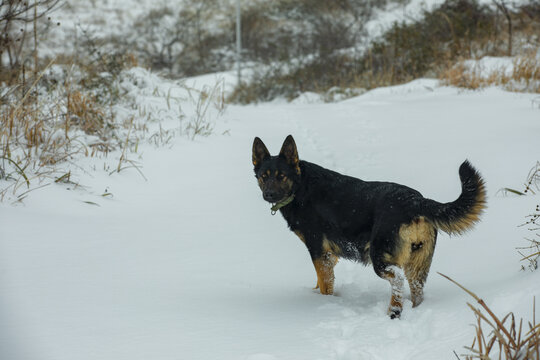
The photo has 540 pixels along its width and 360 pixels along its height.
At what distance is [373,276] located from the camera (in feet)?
11.0

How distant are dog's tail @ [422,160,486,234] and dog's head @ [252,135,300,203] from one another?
1.09 m

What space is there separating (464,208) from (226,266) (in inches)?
67.4

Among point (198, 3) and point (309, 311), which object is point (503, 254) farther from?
point (198, 3)

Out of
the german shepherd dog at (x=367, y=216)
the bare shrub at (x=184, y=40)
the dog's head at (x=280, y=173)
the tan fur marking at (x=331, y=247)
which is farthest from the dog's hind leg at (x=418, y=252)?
the bare shrub at (x=184, y=40)

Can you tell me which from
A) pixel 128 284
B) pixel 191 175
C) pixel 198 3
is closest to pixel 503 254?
pixel 128 284

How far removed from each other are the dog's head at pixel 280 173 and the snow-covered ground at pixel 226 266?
612 mm

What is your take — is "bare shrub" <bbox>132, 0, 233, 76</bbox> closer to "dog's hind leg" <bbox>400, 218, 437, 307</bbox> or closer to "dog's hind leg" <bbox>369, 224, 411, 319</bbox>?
"dog's hind leg" <bbox>369, 224, 411, 319</bbox>

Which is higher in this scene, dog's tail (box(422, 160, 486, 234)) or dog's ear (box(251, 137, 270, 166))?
dog's ear (box(251, 137, 270, 166))

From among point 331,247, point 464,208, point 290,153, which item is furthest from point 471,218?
point 290,153

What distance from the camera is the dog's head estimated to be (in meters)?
3.12

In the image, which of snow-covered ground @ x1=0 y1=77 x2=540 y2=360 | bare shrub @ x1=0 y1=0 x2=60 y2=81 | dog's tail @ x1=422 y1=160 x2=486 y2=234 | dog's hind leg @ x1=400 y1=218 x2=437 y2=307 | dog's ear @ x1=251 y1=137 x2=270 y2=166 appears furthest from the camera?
bare shrub @ x1=0 y1=0 x2=60 y2=81

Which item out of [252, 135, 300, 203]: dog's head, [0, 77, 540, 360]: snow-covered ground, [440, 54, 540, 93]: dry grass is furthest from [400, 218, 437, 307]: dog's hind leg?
[440, 54, 540, 93]: dry grass

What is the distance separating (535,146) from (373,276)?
232 centimetres

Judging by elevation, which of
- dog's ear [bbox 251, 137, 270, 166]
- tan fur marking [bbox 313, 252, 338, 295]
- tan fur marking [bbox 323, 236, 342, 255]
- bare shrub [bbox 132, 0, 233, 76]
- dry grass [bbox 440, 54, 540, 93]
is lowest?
tan fur marking [bbox 313, 252, 338, 295]
